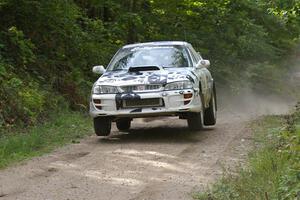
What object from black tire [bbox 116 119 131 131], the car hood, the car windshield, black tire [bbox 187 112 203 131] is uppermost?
the car windshield

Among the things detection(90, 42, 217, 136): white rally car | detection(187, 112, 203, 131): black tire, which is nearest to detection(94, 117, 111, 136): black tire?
detection(90, 42, 217, 136): white rally car

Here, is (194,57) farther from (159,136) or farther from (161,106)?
(161,106)

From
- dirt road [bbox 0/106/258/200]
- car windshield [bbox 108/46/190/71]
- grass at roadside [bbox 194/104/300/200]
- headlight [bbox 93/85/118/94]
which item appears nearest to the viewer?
grass at roadside [bbox 194/104/300/200]

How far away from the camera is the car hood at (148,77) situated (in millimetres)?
10430

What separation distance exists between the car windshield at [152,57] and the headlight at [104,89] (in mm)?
963

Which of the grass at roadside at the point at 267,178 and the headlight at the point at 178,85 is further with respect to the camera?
the headlight at the point at 178,85

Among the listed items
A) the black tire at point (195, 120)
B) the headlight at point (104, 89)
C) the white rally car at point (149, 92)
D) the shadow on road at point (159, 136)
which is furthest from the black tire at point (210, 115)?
the headlight at point (104, 89)

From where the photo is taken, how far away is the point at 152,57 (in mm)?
11656

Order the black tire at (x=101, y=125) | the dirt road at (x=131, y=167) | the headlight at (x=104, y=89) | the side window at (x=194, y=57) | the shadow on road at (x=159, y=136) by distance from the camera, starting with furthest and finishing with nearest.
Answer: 1. the side window at (x=194, y=57)
2. the black tire at (x=101, y=125)
3. the shadow on road at (x=159, y=136)
4. the headlight at (x=104, y=89)
5. the dirt road at (x=131, y=167)

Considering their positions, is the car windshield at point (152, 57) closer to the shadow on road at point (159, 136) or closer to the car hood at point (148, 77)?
the car hood at point (148, 77)

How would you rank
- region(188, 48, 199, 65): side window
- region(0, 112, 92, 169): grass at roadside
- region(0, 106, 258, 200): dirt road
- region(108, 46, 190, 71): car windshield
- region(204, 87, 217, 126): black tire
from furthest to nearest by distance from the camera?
region(204, 87, 217, 126): black tire
region(188, 48, 199, 65): side window
region(108, 46, 190, 71): car windshield
region(0, 112, 92, 169): grass at roadside
region(0, 106, 258, 200): dirt road

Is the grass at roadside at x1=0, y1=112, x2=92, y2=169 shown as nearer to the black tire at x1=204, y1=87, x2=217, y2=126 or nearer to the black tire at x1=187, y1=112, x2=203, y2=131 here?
the black tire at x1=187, y1=112, x2=203, y2=131

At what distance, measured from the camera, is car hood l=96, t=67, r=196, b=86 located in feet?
34.2

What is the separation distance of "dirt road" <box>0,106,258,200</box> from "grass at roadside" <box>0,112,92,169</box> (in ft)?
1.11
